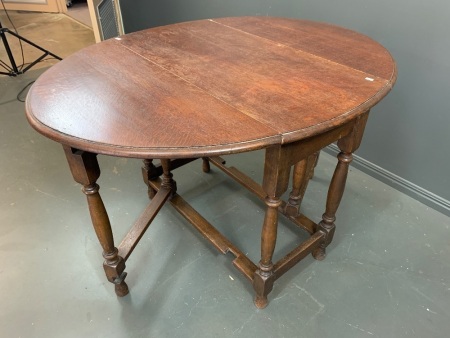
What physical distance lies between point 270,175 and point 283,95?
0.75 ft

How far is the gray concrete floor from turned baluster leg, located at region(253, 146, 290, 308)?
0.14 m

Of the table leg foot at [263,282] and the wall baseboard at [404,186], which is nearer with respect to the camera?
the table leg foot at [263,282]

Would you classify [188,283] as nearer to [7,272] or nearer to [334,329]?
[334,329]

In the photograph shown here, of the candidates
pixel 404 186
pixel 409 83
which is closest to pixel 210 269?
pixel 404 186

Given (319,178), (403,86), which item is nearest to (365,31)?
(403,86)

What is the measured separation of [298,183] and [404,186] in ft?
2.36

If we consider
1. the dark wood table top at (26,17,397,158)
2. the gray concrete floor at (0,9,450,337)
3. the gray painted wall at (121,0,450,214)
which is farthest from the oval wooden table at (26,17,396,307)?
the gray painted wall at (121,0,450,214)

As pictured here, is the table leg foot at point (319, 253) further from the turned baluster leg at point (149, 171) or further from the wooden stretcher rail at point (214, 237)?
the turned baluster leg at point (149, 171)

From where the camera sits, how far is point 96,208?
3.70 ft

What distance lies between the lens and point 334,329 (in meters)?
1.28

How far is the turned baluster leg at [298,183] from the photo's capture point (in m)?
1.49

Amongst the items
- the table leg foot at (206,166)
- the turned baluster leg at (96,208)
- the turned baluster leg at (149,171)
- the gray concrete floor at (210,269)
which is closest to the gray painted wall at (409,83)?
the gray concrete floor at (210,269)

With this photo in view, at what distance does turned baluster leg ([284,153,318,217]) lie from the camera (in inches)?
58.8

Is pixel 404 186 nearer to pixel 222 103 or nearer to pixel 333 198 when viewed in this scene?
pixel 333 198
